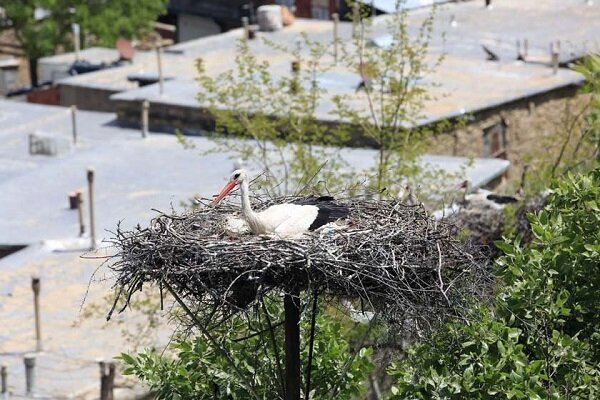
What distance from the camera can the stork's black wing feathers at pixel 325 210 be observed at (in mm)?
13523

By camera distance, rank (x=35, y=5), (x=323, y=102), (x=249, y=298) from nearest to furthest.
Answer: (x=249, y=298) → (x=323, y=102) → (x=35, y=5)

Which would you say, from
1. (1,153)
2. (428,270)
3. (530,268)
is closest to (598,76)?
(530,268)

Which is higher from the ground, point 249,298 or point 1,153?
point 249,298

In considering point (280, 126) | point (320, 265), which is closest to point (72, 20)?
point (280, 126)

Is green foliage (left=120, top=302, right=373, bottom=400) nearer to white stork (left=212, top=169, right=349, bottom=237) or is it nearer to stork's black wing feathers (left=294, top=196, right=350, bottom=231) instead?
stork's black wing feathers (left=294, top=196, right=350, bottom=231)

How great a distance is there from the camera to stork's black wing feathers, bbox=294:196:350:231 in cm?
1352

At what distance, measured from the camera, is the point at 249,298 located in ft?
42.6

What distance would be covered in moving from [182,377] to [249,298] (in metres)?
2.44

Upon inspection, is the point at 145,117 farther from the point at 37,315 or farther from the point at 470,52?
the point at 37,315

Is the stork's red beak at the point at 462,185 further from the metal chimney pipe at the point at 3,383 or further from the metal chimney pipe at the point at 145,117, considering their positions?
the metal chimney pipe at the point at 145,117

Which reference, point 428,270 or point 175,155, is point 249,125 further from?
point 428,270

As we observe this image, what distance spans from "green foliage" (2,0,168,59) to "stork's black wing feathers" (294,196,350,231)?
5124cm

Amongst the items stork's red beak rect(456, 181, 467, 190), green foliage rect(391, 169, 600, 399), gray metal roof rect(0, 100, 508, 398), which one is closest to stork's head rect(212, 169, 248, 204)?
green foliage rect(391, 169, 600, 399)

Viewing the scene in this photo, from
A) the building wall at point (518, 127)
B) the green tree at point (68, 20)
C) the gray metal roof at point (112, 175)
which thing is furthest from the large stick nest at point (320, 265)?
the green tree at point (68, 20)
